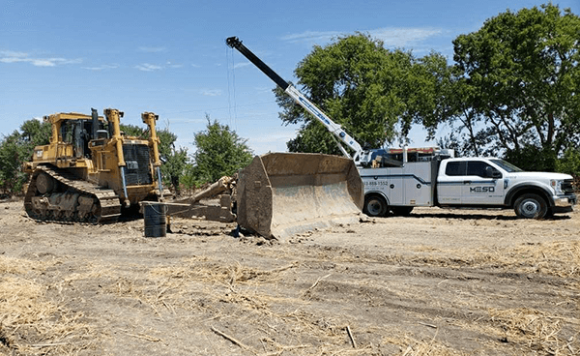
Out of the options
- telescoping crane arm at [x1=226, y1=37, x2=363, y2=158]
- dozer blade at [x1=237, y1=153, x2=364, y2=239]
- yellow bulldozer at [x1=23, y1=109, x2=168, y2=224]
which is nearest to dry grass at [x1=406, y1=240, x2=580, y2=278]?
dozer blade at [x1=237, y1=153, x2=364, y2=239]

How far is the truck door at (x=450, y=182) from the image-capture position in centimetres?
1433

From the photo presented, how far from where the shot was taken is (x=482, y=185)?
550 inches

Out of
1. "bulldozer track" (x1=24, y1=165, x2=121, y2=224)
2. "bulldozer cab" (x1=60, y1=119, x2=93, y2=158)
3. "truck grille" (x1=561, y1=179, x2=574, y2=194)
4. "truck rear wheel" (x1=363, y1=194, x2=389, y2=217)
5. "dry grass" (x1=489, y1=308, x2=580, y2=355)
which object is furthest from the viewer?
"truck rear wheel" (x1=363, y1=194, x2=389, y2=217)

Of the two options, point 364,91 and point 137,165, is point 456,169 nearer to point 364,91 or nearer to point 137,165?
point 137,165

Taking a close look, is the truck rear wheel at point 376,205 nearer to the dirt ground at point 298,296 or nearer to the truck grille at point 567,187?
the truck grille at point 567,187

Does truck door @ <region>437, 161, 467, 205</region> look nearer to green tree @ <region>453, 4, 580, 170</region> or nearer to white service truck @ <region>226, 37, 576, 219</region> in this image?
white service truck @ <region>226, 37, 576, 219</region>

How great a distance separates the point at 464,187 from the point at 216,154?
15.7 m

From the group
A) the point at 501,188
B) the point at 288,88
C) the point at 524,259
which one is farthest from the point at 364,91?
the point at 524,259

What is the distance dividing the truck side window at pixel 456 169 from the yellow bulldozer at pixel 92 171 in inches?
342

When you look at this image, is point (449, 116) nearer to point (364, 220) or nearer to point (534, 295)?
point (364, 220)

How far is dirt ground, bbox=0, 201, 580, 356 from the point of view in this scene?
4.41 m

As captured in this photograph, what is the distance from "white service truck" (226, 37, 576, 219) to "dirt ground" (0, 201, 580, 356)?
3.14 metres

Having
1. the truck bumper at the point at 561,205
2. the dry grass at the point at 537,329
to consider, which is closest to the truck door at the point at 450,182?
the truck bumper at the point at 561,205

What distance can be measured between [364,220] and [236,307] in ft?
25.0
